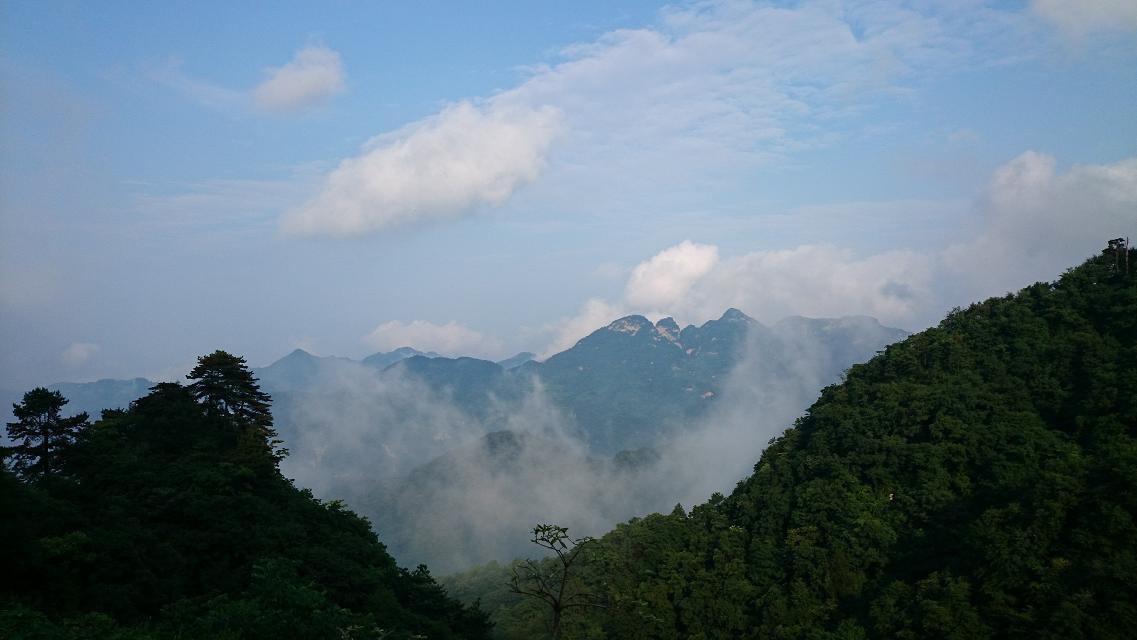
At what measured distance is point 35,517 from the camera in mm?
17562

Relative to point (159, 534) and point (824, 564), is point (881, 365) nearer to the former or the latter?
point (824, 564)

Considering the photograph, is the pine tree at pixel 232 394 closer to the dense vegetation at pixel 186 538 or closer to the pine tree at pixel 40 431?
the dense vegetation at pixel 186 538

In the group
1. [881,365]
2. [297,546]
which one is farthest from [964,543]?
[297,546]

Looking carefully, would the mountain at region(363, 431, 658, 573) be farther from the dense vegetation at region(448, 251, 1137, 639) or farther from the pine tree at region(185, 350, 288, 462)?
the pine tree at region(185, 350, 288, 462)

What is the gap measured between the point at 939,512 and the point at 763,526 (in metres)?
10.4

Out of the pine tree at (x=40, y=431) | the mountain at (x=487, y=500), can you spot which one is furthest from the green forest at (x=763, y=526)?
the mountain at (x=487, y=500)

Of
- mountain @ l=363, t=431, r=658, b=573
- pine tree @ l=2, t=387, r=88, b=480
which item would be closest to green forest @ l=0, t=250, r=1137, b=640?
pine tree @ l=2, t=387, r=88, b=480

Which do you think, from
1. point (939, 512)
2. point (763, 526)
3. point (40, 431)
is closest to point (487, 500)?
point (763, 526)

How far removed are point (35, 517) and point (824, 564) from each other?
118 ft

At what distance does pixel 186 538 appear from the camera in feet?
71.5

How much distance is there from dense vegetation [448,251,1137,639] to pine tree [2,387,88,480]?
80.9 ft

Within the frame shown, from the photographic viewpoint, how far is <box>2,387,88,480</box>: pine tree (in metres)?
24.1

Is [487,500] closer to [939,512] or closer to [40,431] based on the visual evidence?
[939,512]

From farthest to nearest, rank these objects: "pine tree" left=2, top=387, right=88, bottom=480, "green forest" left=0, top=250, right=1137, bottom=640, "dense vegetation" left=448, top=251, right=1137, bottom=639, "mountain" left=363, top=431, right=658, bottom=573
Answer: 1. "mountain" left=363, top=431, right=658, bottom=573
2. "dense vegetation" left=448, top=251, right=1137, bottom=639
3. "pine tree" left=2, top=387, right=88, bottom=480
4. "green forest" left=0, top=250, right=1137, bottom=640
